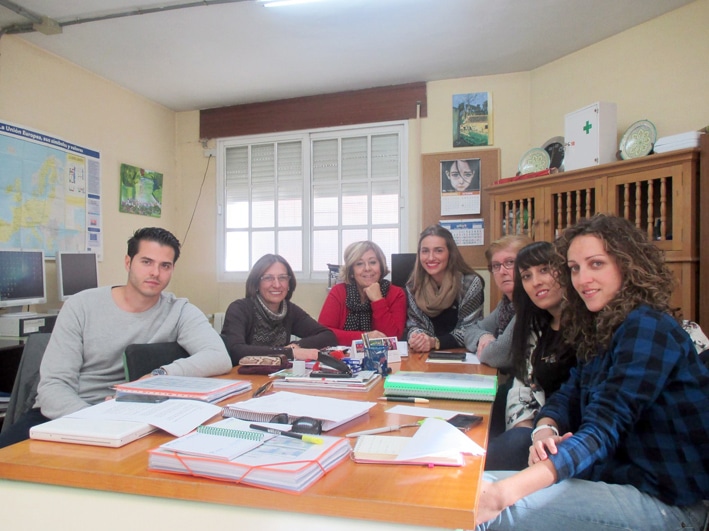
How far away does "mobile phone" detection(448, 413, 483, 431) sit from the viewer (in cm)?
119

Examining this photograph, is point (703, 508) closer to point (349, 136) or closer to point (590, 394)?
point (590, 394)

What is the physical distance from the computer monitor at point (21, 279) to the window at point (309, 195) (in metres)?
1.73

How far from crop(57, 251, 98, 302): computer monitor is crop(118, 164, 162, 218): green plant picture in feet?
2.27

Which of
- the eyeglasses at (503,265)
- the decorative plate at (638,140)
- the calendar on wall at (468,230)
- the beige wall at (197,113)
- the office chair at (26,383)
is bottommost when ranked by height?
the office chair at (26,383)

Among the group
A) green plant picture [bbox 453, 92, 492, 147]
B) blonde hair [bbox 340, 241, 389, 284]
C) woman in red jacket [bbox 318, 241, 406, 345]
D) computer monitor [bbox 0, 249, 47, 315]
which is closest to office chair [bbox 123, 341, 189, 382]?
woman in red jacket [bbox 318, 241, 406, 345]

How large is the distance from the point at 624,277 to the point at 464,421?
0.58 meters

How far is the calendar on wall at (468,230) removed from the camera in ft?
13.5

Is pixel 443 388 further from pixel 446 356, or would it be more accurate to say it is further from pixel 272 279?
pixel 272 279

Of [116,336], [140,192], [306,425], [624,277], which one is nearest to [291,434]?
[306,425]

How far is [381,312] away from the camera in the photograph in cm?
290

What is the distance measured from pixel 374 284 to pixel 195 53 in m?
2.17

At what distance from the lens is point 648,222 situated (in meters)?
2.74

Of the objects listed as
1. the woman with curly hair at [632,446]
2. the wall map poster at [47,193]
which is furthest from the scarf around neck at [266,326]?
the wall map poster at [47,193]

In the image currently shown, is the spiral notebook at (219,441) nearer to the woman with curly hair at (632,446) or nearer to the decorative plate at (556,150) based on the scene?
the woman with curly hair at (632,446)
